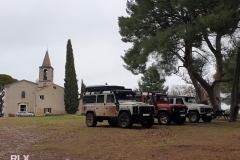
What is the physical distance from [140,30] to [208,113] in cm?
784

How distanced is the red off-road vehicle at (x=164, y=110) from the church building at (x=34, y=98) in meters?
38.5

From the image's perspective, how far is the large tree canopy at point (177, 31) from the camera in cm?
1631

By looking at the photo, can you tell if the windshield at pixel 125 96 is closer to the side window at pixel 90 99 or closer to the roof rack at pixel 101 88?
the roof rack at pixel 101 88

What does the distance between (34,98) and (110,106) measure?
4211 cm

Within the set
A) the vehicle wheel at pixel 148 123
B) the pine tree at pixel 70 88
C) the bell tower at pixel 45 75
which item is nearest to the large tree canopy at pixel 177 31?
the vehicle wheel at pixel 148 123

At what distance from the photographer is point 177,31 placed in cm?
1752

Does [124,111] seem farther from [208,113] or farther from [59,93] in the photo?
[59,93]

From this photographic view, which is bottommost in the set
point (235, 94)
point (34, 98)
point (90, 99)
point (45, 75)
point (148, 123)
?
point (148, 123)

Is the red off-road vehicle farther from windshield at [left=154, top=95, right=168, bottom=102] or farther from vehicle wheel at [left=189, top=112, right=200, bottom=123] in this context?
vehicle wheel at [left=189, top=112, right=200, bottom=123]

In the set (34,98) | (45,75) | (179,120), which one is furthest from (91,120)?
(45,75)

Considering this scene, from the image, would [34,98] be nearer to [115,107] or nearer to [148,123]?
[115,107]

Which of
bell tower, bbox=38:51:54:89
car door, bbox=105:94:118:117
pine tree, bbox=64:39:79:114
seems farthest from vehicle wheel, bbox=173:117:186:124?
bell tower, bbox=38:51:54:89

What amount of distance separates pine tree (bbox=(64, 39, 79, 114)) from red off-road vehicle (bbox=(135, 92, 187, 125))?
3634cm

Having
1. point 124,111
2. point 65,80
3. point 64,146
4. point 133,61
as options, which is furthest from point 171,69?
point 65,80
